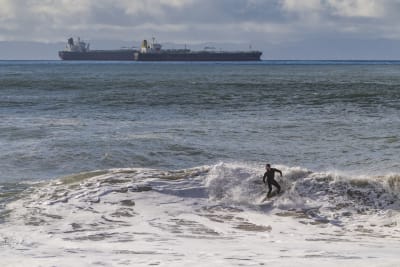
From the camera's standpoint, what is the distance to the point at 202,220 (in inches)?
617

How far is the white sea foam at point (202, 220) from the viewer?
39.4 feet

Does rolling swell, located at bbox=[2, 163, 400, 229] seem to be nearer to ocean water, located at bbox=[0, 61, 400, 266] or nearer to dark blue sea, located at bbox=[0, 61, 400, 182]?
ocean water, located at bbox=[0, 61, 400, 266]

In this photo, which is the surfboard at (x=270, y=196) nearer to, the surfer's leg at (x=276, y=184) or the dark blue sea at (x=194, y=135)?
the surfer's leg at (x=276, y=184)

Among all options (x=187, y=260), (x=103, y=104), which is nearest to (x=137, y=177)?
(x=187, y=260)

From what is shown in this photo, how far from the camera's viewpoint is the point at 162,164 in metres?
23.6

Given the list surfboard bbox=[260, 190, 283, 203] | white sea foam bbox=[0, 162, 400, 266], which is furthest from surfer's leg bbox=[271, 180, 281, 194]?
white sea foam bbox=[0, 162, 400, 266]

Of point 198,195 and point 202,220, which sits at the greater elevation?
point 198,195

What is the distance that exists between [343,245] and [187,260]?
3.60 metres

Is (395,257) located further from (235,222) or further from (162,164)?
(162,164)

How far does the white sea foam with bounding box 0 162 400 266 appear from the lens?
12000mm

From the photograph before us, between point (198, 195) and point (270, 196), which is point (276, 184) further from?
point (198, 195)

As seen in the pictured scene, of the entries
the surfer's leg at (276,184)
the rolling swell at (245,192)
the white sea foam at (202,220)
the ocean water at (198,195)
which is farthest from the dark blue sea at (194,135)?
the surfer's leg at (276,184)

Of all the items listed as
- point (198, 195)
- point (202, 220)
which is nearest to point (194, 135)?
point (198, 195)

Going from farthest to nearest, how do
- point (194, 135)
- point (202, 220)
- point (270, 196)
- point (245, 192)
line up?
point (194, 135) < point (245, 192) < point (270, 196) < point (202, 220)
